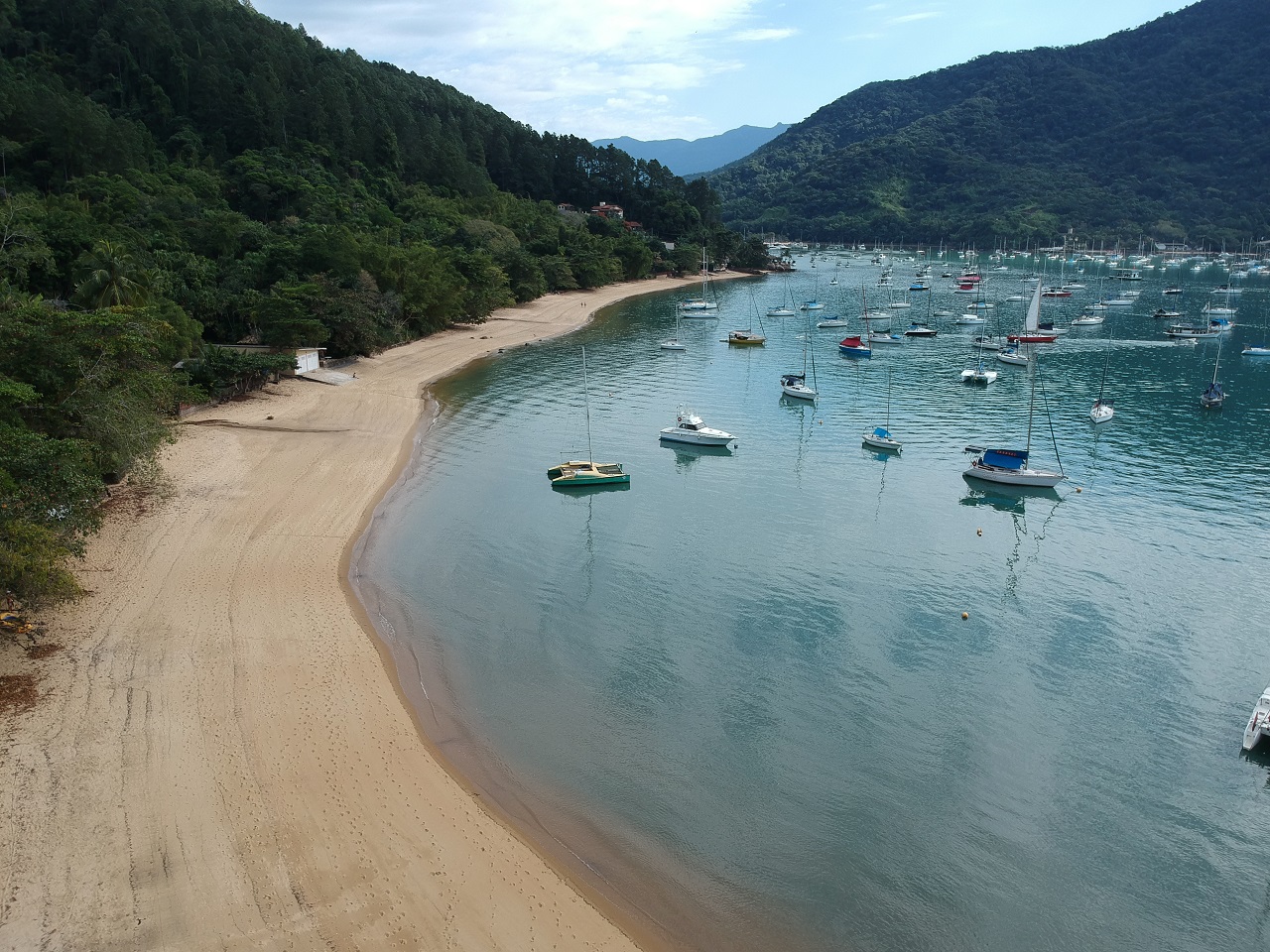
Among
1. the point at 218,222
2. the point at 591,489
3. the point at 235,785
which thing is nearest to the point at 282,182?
the point at 218,222

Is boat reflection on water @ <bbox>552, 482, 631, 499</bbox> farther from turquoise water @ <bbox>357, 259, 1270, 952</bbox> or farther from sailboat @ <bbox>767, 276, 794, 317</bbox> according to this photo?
sailboat @ <bbox>767, 276, 794, 317</bbox>

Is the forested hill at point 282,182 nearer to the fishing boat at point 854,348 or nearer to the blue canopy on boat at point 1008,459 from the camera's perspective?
the fishing boat at point 854,348

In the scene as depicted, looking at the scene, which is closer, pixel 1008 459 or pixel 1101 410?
pixel 1008 459

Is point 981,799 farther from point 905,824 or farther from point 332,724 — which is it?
point 332,724

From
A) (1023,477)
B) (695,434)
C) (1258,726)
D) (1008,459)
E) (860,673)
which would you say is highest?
(695,434)

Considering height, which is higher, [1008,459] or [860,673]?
[1008,459]

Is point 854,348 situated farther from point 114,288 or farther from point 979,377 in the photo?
point 114,288

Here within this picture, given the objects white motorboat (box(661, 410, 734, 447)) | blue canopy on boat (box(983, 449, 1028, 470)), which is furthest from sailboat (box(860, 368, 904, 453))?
white motorboat (box(661, 410, 734, 447))
